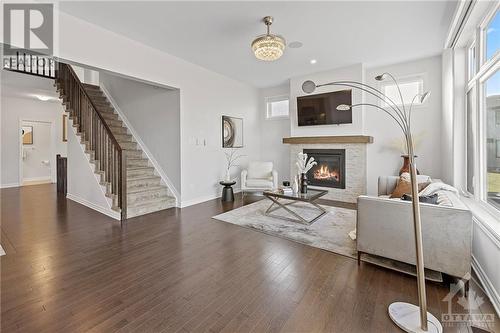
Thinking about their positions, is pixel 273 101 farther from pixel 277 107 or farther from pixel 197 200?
pixel 197 200

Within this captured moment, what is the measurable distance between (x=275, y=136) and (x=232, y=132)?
1417mm

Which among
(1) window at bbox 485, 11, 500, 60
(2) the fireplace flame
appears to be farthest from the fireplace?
(1) window at bbox 485, 11, 500, 60

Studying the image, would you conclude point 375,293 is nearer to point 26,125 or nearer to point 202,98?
point 202,98

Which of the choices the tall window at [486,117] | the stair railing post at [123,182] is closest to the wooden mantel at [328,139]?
the tall window at [486,117]

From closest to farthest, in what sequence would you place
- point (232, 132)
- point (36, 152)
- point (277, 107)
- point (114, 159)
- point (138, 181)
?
point (114, 159) → point (138, 181) → point (232, 132) → point (277, 107) → point (36, 152)

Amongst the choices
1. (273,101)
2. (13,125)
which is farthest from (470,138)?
(13,125)

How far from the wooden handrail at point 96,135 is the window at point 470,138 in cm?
524

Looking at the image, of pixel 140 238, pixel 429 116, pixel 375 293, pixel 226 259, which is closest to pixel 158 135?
pixel 140 238

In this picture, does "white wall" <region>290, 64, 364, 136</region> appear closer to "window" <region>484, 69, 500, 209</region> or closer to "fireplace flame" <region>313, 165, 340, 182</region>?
"fireplace flame" <region>313, 165, 340, 182</region>

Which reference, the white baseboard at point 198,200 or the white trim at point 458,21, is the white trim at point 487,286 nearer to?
the white trim at point 458,21

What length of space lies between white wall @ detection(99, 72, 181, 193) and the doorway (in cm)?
420

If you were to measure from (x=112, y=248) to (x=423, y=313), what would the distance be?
3113mm

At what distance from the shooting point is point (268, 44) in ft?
9.93

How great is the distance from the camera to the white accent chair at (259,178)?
17.8ft
